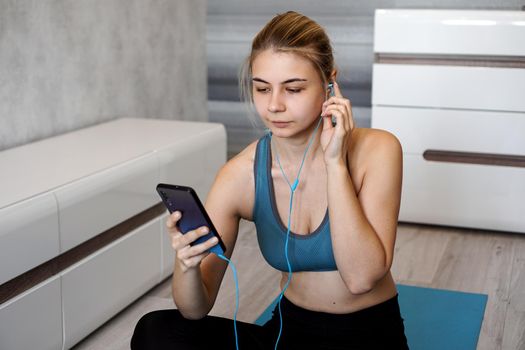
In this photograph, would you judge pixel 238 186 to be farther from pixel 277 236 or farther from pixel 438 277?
pixel 438 277

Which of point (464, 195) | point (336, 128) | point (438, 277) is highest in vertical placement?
point (336, 128)

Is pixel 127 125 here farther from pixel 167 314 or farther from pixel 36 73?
pixel 167 314

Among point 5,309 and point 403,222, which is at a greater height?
point 5,309

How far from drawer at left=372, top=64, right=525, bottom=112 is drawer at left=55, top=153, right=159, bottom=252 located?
48.3 inches

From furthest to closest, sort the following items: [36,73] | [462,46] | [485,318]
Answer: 1. [462,46]
2. [36,73]
3. [485,318]

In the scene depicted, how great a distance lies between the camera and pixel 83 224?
88.3 inches

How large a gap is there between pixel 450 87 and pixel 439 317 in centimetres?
115

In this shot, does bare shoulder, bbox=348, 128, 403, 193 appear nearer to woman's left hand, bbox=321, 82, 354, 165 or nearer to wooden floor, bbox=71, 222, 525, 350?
woman's left hand, bbox=321, 82, 354, 165

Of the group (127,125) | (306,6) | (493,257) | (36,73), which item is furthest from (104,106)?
(493,257)

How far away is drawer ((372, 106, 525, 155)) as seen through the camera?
3.25 meters

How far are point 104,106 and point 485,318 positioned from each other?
Result: 1747mm

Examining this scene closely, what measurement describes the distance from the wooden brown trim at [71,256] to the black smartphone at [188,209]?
75cm

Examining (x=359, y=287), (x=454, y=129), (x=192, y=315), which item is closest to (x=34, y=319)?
(x=192, y=315)

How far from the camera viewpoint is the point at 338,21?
155 inches
